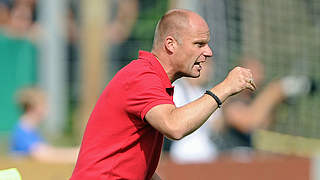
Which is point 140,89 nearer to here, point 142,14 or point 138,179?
point 138,179

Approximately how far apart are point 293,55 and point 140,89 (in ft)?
20.9

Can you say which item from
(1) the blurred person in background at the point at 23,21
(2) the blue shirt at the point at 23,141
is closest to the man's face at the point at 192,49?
(2) the blue shirt at the point at 23,141

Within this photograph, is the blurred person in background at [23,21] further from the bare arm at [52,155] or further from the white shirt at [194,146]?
the white shirt at [194,146]

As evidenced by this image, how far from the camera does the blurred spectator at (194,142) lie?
343 inches

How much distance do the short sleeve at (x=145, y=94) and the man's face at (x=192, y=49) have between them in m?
0.26

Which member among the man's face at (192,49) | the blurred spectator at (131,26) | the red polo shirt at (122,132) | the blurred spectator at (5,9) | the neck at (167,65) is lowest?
the blurred spectator at (131,26)

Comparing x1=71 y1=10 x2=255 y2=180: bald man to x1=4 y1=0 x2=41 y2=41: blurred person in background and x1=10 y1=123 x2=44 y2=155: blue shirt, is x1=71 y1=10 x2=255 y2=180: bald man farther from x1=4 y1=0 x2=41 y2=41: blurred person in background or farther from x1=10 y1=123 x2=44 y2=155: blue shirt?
x1=4 y1=0 x2=41 y2=41: blurred person in background

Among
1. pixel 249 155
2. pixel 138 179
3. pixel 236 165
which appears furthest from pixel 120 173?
pixel 249 155

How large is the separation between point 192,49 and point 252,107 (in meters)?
5.35

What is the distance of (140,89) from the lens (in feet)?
14.3

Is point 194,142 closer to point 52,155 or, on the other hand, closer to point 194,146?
point 194,146

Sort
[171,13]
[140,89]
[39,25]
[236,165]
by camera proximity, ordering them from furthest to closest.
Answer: [39,25] < [236,165] < [171,13] < [140,89]

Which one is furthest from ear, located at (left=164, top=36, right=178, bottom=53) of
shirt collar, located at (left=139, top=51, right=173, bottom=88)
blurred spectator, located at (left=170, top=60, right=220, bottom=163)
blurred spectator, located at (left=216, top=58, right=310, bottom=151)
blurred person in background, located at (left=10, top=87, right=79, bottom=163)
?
blurred spectator, located at (left=216, top=58, right=310, bottom=151)

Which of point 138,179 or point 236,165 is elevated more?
point 138,179
